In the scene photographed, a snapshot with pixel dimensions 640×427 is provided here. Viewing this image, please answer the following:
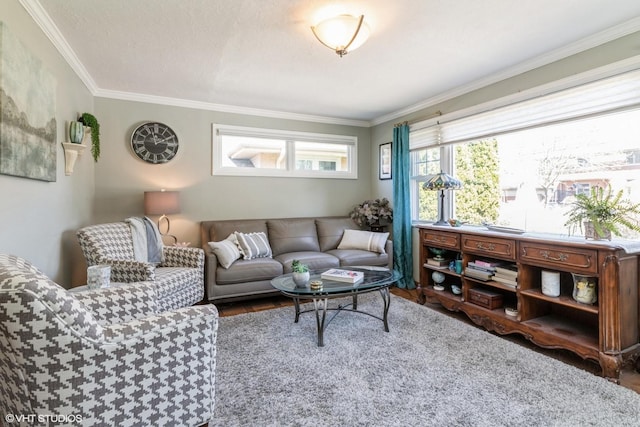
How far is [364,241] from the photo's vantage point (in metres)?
4.21

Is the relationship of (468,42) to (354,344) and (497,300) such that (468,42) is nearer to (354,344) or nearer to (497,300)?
(497,300)

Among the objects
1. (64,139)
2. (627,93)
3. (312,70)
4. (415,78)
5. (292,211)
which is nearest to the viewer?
(627,93)

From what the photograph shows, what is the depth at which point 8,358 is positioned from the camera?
105 centimetres

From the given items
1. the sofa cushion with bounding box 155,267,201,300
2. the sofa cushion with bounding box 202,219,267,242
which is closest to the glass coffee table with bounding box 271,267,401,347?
the sofa cushion with bounding box 155,267,201,300

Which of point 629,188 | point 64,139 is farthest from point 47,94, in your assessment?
point 629,188

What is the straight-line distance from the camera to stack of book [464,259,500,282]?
2.80 metres

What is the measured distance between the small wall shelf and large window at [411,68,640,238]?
370 centimetres

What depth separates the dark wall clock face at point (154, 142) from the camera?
3.74 m

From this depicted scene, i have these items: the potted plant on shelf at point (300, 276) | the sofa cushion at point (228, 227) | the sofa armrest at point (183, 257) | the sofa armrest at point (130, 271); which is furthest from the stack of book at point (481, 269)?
the sofa armrest at point (130, 271)

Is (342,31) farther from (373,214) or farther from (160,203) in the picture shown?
(373,214)

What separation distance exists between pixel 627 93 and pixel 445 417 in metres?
2.55

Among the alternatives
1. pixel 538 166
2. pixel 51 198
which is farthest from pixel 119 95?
pixel 538 166

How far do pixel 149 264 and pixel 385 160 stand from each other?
3.49m

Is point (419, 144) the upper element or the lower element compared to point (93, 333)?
upper
